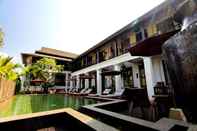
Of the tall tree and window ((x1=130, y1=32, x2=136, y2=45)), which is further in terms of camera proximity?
the tall tree

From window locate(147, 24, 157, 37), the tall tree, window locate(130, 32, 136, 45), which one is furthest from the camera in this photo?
the tall tree

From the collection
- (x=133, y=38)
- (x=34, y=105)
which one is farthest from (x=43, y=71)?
(x=133, y=38)

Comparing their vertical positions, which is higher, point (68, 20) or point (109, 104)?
point (68, 20)

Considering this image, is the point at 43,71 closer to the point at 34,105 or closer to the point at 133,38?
the point at 34,105

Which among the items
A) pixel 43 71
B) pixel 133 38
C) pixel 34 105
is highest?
pixel 133 38

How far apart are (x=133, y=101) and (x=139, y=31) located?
7901 millimetres

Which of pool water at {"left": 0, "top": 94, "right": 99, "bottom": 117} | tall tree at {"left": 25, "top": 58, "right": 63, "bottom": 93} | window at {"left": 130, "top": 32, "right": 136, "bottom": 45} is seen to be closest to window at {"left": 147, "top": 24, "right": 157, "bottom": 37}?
window at {"left": 130, "top": 32, "right": 136, "bottom": 45}

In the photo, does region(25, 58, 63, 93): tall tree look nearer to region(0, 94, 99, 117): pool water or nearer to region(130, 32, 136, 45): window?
region(0, 94, 99, 117): pool water

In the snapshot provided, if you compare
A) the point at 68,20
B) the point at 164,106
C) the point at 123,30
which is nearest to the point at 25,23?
the point at 68,20

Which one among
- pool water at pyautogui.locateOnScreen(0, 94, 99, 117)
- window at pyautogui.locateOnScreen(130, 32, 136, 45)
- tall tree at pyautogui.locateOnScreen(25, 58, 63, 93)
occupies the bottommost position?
pool water at pyautogui.locateOnScreen(0, 94, 99, 117)

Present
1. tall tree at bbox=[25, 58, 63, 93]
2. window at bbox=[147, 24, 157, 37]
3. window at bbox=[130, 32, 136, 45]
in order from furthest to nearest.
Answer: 1. tall tree at bbox=[25, 58, 63, 93]
2. window at bbox=[130, 32, 136, 45]
3. window at bbox=[147, 24, 157, 37]

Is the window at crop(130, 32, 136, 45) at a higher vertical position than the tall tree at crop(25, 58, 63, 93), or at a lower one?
higher

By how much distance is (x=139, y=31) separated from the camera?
11070mm

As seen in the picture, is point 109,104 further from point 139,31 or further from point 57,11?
point 57,11
